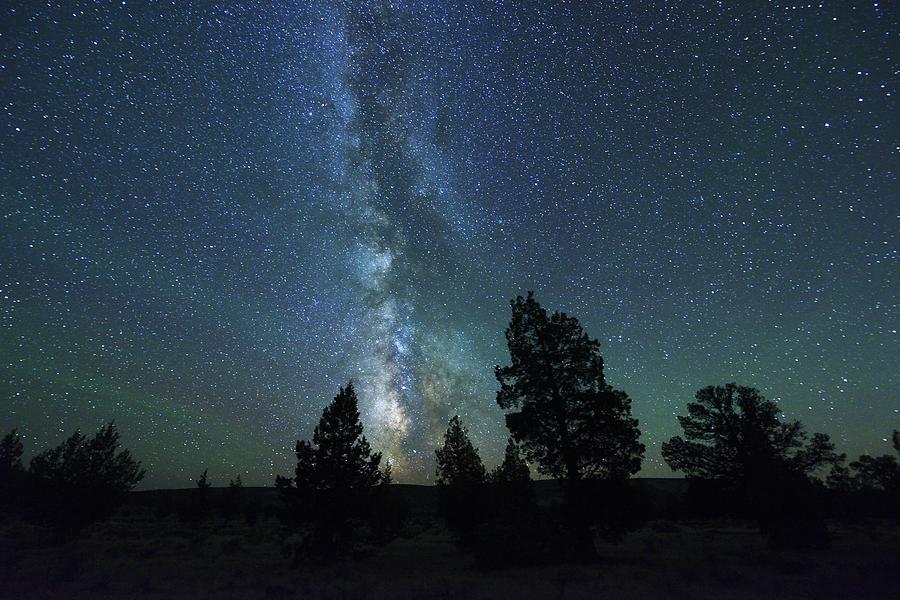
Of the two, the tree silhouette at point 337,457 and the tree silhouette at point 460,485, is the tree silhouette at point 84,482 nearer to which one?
the tree silhouette at point 337,457

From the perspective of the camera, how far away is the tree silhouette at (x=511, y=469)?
29984 millimetres

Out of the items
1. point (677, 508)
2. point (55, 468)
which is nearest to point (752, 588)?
point (55, 468)

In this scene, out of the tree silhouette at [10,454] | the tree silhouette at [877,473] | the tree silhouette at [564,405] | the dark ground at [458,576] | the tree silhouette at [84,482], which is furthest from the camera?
the tree silhouette at [10,454]

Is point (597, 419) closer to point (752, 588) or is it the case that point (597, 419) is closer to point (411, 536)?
point (752, 588)

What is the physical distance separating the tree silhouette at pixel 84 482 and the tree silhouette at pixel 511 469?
2735 centimetres

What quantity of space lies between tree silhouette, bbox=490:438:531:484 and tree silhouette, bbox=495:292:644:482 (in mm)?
9398

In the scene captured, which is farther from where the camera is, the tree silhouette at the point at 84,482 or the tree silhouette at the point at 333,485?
the tree silhouette at the point at 84,482

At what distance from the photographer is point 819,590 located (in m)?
12.7

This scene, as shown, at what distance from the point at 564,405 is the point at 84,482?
32.8m

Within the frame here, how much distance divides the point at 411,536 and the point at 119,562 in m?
27.5

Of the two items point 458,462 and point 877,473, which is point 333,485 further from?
point 877,473

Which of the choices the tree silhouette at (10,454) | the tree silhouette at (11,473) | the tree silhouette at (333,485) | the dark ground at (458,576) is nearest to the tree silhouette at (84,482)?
the dark ground at (458,576)

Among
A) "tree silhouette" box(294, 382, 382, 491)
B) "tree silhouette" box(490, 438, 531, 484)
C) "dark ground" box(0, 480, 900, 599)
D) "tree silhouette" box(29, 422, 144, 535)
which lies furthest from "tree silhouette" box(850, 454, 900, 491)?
"tree silhouette" box(29, 422, 144, 535)

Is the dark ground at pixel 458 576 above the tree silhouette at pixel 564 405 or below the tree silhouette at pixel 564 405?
below
